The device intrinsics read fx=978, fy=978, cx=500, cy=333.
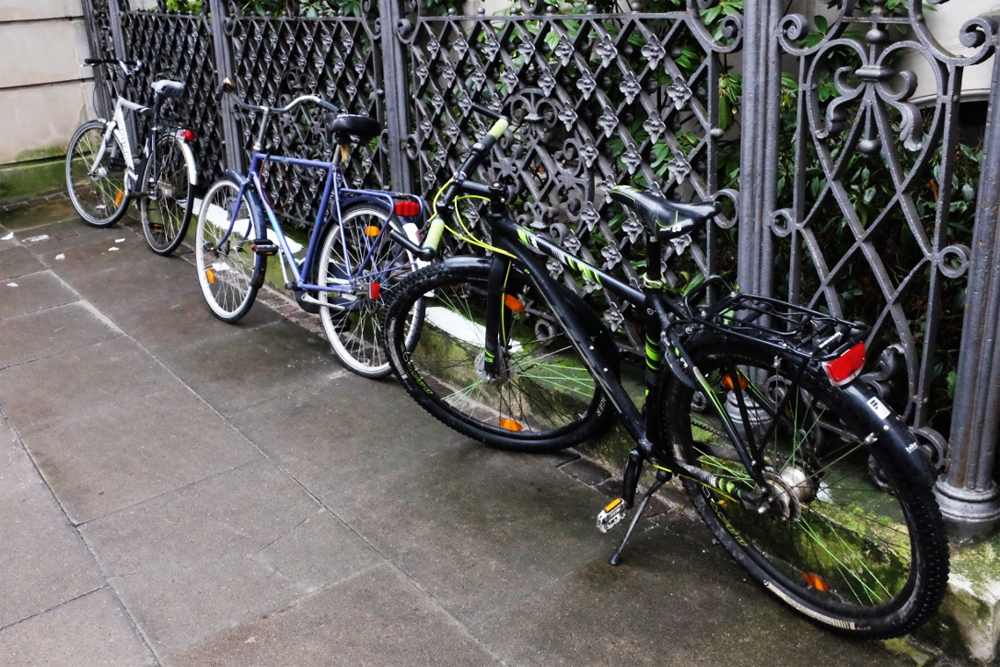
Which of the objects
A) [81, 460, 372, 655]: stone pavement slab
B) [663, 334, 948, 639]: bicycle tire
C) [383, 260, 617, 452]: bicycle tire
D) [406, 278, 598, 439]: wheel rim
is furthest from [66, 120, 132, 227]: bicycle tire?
[663, 334, 948, 639]: bicycle tire

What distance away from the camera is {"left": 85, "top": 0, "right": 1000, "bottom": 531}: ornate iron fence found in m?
2.90

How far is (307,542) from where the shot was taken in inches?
146

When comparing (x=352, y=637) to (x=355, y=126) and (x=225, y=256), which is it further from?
(x=225, y=256)

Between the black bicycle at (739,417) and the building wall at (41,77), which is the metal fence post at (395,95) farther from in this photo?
the building wall at (41,77)

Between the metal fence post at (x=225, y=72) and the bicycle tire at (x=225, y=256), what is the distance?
89cm

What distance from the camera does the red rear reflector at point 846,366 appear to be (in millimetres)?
2768

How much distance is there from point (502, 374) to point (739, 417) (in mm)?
1107

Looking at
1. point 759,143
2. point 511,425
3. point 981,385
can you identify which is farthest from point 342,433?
point 981,385

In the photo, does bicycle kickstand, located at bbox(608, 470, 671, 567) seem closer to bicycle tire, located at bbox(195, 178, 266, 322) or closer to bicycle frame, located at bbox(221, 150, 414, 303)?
bicycle frame, located at bbox(221, 150, 414, 303)

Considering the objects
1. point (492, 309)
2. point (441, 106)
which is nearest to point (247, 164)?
point (441, 106)

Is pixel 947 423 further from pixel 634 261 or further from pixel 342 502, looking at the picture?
pixel 342 502

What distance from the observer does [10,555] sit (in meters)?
3.70

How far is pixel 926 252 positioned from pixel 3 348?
16.6 feet

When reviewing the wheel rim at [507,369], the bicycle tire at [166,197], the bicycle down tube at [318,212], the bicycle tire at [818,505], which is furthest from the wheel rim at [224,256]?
the bicycle tire at [818,505]
